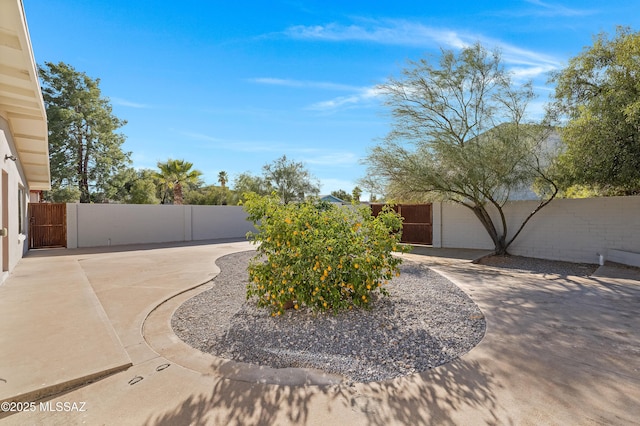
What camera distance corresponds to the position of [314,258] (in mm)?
3748

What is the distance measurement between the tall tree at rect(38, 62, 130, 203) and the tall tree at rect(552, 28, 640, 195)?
24649 millimetres

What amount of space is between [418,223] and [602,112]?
6.79 meters

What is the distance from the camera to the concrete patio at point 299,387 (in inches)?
84.4

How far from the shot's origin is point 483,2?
758 centimetres

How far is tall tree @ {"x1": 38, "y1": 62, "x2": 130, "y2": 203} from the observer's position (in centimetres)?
1945

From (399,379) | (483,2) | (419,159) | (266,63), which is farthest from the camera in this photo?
(266,63)

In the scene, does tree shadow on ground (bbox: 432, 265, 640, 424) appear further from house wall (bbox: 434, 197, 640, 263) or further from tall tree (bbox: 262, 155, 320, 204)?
tall tree (bbox: 262, 155, 320, 204)

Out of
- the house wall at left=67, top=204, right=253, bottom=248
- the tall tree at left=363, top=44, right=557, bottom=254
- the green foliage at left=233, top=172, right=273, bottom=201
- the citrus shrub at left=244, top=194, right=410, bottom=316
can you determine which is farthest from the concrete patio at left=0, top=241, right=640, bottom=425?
the green foliage at left=233, top=172, right=273, bottom=201

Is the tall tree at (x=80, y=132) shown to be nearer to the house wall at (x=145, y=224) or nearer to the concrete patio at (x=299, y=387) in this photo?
the house wall at (x=145, y=224)

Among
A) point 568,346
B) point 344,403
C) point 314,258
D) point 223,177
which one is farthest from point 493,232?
point 223,177

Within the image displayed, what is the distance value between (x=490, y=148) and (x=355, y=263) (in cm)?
646

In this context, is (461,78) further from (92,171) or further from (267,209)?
(92,171)

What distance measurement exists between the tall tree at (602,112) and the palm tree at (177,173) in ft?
62.6

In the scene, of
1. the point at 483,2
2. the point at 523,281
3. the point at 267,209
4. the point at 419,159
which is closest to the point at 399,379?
the point at 267,209
